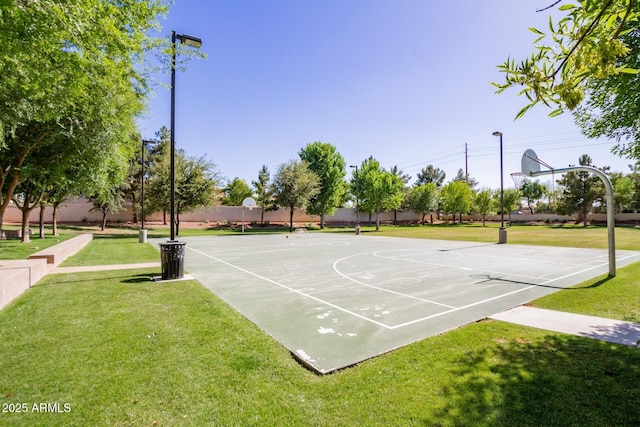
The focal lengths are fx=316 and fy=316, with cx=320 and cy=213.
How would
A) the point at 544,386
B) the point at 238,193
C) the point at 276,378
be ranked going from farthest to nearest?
the point at 238,193 < the point at 276,378 < the point at 544,386

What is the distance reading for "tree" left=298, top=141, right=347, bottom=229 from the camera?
46.8 m

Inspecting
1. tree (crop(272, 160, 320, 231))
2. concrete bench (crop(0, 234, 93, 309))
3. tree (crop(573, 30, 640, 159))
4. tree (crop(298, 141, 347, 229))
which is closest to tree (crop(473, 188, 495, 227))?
tree (crop(298, 141, 347, 229))

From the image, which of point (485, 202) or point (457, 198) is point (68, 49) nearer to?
point (457, 198)

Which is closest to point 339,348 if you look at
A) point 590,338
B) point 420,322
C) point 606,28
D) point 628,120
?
point 420,322

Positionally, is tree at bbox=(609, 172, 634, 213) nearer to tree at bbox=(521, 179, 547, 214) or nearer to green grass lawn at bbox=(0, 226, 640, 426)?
tree at bbox=(521, 179, 547, 214)

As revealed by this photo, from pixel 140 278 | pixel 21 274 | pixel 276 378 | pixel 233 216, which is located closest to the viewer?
pixel 276 378

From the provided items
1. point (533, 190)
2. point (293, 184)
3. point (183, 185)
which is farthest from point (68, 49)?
point (533, 190)

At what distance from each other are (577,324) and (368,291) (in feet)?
14.5

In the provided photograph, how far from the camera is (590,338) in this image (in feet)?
16.9

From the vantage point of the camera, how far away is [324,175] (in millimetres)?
46906

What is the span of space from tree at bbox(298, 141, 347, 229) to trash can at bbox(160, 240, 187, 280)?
36.2 m

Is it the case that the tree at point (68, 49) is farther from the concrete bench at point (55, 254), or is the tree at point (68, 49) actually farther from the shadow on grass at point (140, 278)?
the shadow on grass at point (140, 278)

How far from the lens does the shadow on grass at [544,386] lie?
10.3 ft

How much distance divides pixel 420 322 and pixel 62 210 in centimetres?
5027
